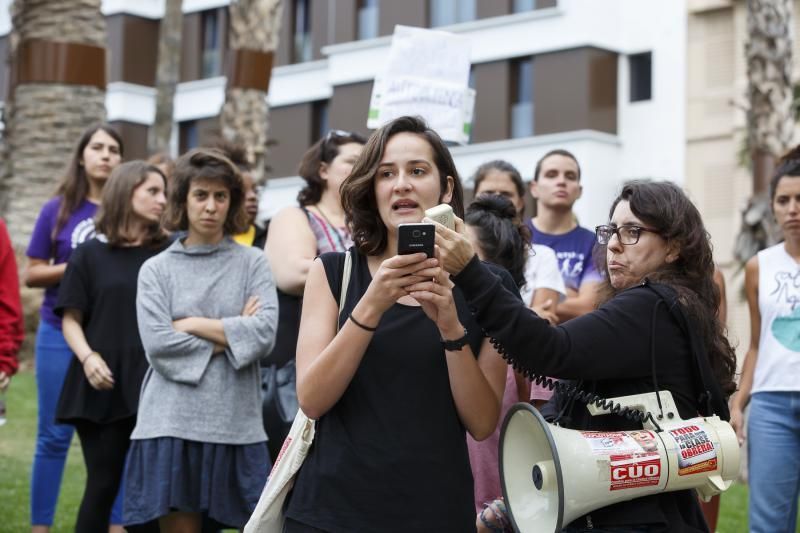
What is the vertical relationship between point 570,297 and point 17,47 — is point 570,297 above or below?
below

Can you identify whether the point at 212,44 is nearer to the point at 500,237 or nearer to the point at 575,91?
the point at 575,91

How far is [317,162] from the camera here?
7.12 metres

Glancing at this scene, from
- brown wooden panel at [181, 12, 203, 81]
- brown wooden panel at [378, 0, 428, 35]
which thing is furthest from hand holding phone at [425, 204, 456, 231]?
brown wooden panel at [181, 12, 203, 81]

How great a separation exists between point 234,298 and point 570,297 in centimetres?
201

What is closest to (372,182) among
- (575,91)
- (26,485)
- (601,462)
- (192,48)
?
(601,462)

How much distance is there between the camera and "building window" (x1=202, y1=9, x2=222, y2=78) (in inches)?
1624

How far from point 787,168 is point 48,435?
429cm

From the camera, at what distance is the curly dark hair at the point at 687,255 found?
13.9 feet

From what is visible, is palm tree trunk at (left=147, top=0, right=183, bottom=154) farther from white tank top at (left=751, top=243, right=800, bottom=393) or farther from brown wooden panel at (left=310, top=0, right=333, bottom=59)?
white tank top at (left=751, top=243, right=800, bottom=393)

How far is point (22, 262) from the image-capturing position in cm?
1309

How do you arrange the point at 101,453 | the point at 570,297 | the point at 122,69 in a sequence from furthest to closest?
the point at 122,69 < the point at 570,297 < the point at 101,453

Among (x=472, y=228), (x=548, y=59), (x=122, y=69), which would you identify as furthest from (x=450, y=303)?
(x=122, y=69)

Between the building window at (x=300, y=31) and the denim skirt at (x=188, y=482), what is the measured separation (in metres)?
34.4

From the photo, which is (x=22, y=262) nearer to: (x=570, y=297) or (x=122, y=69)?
(x=570, y=297)
